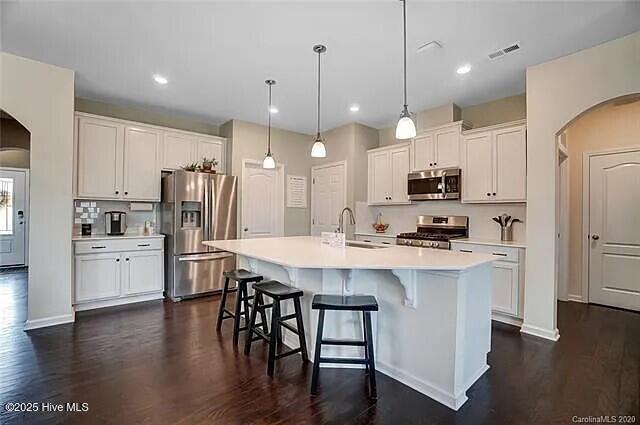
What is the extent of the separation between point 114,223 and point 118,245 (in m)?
0.45

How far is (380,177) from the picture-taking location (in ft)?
17.0

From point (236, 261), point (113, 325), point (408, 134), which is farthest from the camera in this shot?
point (236, 261)

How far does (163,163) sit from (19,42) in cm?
201

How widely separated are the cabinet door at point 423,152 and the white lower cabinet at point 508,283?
1.44m

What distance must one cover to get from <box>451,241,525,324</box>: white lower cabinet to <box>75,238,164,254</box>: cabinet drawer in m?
4.24

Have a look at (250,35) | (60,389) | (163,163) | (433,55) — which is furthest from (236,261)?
(433,55)

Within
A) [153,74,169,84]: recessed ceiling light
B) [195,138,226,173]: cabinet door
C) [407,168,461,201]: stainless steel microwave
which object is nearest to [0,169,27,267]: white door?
[195,138,226,173]: cabinet door

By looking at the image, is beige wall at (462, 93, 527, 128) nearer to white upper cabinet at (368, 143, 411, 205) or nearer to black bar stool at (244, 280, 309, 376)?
white upper cabinet at (368, 143, 411, 205)

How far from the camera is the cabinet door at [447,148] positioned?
4.24 metres

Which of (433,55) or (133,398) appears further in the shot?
(433,55)

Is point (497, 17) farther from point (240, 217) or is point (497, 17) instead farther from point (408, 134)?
point (240, 217)

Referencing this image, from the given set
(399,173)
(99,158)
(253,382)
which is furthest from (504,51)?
(99,158)

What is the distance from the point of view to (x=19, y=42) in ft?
9.57

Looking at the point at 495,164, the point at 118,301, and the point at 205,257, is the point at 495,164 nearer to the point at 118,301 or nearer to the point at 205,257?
the point at 205,257
